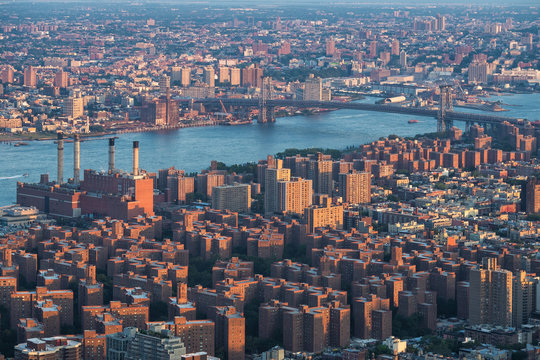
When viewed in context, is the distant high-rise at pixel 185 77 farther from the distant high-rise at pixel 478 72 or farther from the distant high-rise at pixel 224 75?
the distant high-rise at pixel 478 72

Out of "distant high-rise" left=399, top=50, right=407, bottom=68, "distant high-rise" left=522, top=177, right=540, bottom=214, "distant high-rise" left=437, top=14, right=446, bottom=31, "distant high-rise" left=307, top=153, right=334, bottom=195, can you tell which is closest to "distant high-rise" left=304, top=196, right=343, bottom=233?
"distant high-rise" left=307, top=153, right=334, bottom=195

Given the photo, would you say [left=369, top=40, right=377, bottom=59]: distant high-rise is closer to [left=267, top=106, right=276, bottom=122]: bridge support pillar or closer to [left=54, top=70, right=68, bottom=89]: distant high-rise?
[left=54, top=70, right=68, bottom=89]: distant high-rise

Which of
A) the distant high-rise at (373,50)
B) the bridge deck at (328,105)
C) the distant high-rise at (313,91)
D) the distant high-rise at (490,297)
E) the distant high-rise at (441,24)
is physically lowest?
the distant high-rise at (490,297)

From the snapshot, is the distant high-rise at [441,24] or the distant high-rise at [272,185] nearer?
the distant high-rise at [272,185]

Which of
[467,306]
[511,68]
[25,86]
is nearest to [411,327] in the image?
[467,306]

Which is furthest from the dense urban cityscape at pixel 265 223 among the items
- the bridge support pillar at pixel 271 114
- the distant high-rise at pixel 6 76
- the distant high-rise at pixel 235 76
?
the distant high-rise at pixel 235 76

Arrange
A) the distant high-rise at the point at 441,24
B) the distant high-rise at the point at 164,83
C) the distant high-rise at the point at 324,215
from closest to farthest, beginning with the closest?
the distant high-rise at the point at 324,215, the distant high-rise at the point at 164,83, the distant high-rise at the point at 441,24

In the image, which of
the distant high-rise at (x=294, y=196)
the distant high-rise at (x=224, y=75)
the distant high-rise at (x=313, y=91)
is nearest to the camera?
the distant high-rise at (x=294, y=196)

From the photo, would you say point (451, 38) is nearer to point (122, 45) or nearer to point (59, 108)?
point (122, 45)
